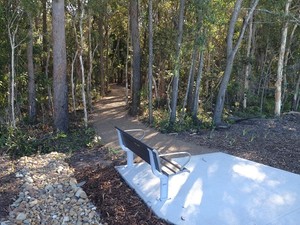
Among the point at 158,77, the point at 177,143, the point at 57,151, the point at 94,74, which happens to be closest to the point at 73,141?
the point at 57,151

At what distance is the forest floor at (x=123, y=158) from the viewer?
3.83m

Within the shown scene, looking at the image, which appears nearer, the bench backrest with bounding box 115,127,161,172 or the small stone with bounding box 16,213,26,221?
the small stone with bounding box 16,213,26,221

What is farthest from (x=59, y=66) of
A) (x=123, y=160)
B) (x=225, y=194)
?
(x=225, y=194)

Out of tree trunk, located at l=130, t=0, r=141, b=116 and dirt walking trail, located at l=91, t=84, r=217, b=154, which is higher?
tree trunk, located at l=130, t=0, r=141, b=116

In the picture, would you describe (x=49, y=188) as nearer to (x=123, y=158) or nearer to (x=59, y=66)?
(x=123, y=158)

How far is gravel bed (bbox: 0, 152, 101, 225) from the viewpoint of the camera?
3662 millimetres

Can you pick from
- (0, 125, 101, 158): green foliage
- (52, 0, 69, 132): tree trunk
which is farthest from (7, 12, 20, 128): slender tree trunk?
(52, 0, 69, 132): tree trunk

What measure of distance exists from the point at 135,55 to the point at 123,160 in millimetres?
5985

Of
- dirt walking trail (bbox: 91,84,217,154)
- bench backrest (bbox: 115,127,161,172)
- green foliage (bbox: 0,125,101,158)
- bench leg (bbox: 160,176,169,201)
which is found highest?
bench backrest (bbox: 115,127,161,172)

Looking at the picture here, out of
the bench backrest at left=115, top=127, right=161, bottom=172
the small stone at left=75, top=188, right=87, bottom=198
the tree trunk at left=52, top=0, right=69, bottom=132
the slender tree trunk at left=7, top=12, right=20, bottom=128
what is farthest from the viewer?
the slender tree trunk at left=7, top=12, right=20, bottom=128

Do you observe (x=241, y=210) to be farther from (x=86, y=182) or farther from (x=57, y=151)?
(x=57, y=151)

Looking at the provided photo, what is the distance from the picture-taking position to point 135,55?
11016 millimetres

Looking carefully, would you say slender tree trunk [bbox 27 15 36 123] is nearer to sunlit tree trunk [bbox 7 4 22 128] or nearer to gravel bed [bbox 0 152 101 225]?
sunlit tree trunk [bbox 7 4 22 128]

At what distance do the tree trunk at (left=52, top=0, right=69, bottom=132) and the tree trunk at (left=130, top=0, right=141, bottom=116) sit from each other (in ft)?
10.3
